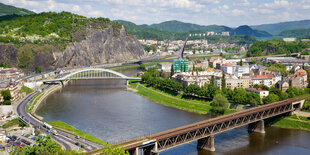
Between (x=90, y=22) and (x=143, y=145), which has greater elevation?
(x=90, y=22)

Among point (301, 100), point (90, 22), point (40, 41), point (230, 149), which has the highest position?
→ point (90, 22)

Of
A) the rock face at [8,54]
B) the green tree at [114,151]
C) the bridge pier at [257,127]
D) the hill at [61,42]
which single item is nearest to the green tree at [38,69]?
the hill at [61,42]

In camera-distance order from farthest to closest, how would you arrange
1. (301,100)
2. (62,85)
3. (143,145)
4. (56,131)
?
1. (62,85)
2. (301,100)
3. (56,131)
4. (143,145)

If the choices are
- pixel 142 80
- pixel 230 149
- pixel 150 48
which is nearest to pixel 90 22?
pixel 150 48

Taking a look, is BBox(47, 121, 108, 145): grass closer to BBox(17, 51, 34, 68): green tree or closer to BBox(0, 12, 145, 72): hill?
BBox(17, 51, 34, 68): green tree

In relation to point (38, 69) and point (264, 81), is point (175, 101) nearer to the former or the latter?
point (264, 81)

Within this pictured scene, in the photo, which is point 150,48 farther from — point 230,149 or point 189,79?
point 230,149

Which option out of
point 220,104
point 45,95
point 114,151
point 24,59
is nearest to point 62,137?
point 114,151

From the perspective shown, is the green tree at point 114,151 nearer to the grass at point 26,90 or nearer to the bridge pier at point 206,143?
the bridge pier at point 206,143
